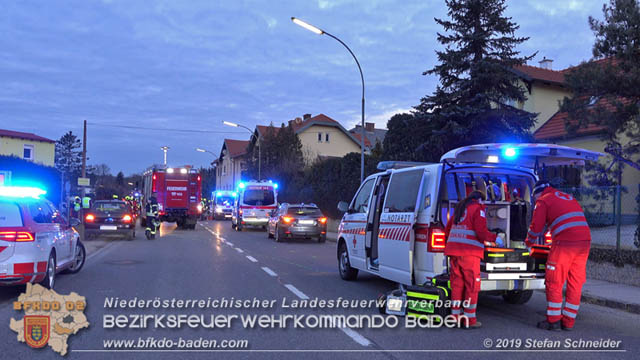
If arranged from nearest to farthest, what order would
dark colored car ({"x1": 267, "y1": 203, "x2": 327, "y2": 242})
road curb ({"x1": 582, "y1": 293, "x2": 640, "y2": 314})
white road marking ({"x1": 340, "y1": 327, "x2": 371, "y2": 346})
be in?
white road marking ({"x1": 340, "y1": 327, "x2": 371, "y2": 346}) → road curb ({"x1": 582, "y1": 293, "x2": 640, "y2": 314}) → dark colored car ({"x1": 267, "y1": 203, "x2": 327, "y2": 242})

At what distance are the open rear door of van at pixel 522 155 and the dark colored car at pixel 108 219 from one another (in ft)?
55.4

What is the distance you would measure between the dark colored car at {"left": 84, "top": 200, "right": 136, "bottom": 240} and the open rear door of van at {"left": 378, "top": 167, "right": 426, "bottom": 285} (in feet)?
51.2

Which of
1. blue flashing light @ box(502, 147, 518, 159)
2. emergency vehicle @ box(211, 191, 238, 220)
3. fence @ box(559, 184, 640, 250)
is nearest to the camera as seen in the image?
blue flashing light @ box(502, 147, 518, 159)

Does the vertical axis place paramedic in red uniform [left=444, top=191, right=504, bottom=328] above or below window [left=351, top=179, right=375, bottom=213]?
below

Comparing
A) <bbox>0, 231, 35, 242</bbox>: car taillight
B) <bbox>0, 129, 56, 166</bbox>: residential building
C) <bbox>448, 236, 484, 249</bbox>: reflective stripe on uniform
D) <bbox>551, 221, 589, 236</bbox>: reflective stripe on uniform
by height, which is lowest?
<bbox>0, 231, 35, 242</bbox>: car taillight

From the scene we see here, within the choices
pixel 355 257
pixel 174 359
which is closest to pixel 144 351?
pixel 174 359

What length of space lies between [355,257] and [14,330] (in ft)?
19.3

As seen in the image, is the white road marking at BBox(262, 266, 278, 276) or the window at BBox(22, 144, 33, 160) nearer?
the white road marking at BBox(262, 266, 278, 276)

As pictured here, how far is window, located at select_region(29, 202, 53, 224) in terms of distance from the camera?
9547 millimetres

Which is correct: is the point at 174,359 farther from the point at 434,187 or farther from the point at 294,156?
the point at 294,156

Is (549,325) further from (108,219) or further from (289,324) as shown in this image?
(108,219)

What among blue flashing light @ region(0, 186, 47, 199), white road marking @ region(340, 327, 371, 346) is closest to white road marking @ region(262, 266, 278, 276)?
blue flashing light @ region(0, 186, 47, 199)

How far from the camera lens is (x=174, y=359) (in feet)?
19.3

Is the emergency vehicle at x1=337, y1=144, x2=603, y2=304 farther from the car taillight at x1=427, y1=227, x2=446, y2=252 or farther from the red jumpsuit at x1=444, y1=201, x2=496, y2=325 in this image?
the red jumpsuit at x1=444, y1=201, x2=496, y2=325
